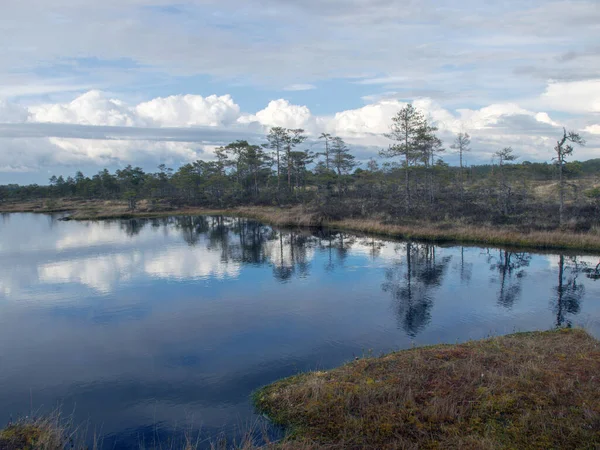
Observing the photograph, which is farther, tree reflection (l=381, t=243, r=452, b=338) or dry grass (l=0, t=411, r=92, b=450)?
tree reflection (l=381, t=243, r=452, b=338)

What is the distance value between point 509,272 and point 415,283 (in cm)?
607

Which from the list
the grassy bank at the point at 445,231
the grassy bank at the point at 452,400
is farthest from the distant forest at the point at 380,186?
the grassy bank at the point at 452,400

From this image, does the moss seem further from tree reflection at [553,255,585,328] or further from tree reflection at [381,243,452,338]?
tree reflection at [553,255,585,328]

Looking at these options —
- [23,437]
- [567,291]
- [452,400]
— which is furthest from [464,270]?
[23,437]

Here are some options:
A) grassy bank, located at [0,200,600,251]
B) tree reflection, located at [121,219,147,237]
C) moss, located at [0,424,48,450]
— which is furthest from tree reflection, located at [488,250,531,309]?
tree reflection, located at [121,219,147,237]

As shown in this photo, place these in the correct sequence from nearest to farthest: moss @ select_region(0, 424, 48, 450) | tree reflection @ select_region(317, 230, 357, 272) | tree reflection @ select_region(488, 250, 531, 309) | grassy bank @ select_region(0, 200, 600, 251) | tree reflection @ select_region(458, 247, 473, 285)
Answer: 1. moss @ select_region(0, 424, 48, 450)
2. tree reflection @ select_region(488, 250, 531, 309)
3. tree reflection @ select_region(458, 247, 473, 285)
4. tree reflection @ select_region(317, 230, 357, 272)
5. grassy bank @ select_region(0, 200, 600, 251)

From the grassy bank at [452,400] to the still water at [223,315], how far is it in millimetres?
1754

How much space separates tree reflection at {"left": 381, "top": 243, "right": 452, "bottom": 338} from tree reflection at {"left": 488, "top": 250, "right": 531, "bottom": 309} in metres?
2.88

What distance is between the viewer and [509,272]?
23906 mm

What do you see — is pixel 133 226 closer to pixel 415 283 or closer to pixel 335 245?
pixel 335 245

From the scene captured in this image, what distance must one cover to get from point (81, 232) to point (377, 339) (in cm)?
4103

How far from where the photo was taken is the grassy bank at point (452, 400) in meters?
7.66

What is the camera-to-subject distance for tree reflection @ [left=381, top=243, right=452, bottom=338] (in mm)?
16609

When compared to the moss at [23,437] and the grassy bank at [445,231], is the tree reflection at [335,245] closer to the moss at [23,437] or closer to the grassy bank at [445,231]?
the grassy bank at [445,231]
